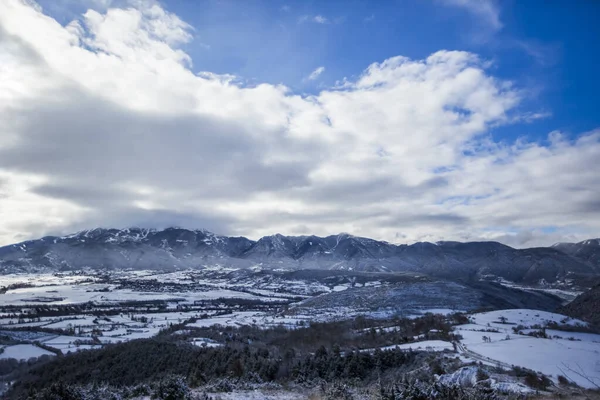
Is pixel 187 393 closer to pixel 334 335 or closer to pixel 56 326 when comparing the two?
pixel 334 335

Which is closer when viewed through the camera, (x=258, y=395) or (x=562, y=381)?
(x=258, y=395)

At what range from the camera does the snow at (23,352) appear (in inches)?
2860

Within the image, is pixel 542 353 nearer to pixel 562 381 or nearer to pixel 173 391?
pixel 562 381

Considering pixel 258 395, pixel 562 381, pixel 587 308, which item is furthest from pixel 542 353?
pixel 587 308

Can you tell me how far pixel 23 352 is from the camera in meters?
77.5

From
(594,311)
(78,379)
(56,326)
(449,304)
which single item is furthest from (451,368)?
(56,326)

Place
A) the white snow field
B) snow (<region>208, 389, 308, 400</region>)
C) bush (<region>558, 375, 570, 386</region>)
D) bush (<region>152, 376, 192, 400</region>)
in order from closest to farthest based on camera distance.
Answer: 1. bush (<region>152, 376, 192, 400</region>)
2. snow (<region>208, 389, 308, 400</region>)
3. bush (<region>558, 375, 570, 386</region>)
4. the white snow field

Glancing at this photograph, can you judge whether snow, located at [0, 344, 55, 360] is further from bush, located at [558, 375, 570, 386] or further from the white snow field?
bush, located at [558, 375, 570, 386]

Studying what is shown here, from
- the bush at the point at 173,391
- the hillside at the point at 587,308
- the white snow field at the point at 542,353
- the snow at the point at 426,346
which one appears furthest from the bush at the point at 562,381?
the hillside at the point at 587,308

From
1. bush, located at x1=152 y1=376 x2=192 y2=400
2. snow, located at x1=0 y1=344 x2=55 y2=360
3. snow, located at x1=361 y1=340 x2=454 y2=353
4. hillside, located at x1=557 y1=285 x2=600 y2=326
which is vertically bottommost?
snow, located at x1=0 y1=344 x2=55 y2=360

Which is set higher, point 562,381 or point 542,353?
point 562,381

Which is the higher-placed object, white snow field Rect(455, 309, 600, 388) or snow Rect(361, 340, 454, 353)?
white snow field Rect(455, 309, 600, 388)

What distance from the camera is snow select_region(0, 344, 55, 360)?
238ft

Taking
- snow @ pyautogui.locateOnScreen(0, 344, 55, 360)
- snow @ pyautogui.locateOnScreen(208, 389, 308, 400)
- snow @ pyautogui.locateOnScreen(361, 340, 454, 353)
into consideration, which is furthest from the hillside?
snow @ pyautogui.locateOnScreen(0, 344, 55, 360)
